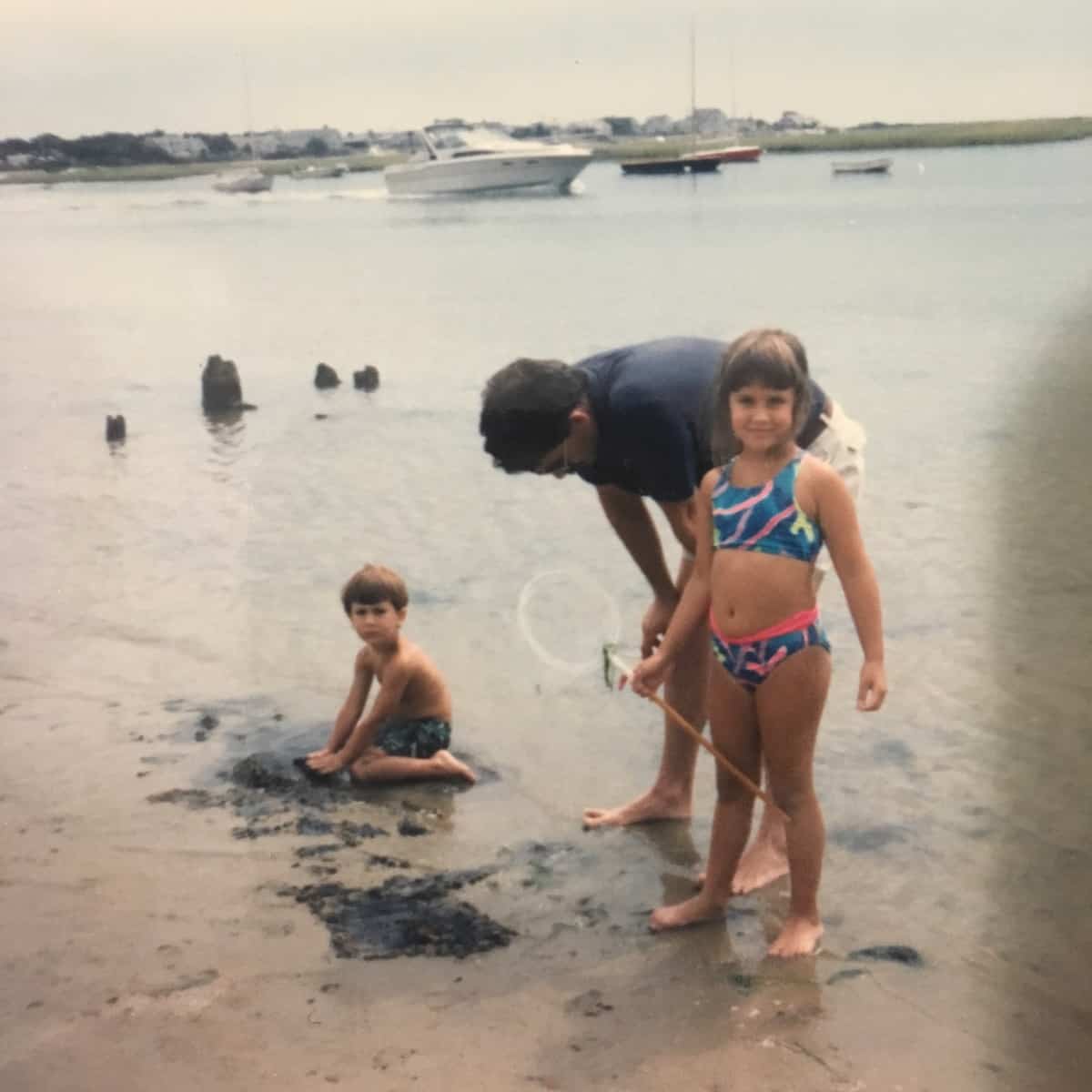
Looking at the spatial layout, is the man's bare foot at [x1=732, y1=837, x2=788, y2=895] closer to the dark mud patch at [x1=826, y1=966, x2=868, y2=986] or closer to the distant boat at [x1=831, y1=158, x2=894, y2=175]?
the dark mud patch at [x1=826, y1=966, x2=868, y2=986]

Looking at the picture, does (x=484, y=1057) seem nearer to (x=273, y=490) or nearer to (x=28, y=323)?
(x=273, y=490)

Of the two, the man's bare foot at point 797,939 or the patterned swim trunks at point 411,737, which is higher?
the patterned swim trunks at point 411,737

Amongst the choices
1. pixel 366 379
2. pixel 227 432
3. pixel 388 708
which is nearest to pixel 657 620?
pixel 388 708

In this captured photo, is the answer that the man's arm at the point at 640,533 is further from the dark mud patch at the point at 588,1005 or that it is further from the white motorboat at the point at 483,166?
the white motorboat at the point at 483,166

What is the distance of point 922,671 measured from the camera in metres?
5.34

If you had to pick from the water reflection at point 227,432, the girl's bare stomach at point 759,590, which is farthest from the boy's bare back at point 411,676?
the water reflection at point 227,432

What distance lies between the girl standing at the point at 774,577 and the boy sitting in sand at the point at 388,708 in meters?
1.40

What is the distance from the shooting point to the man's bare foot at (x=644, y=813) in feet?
13.4

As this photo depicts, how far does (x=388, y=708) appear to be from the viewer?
4.48 m

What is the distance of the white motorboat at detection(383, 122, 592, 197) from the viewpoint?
174 feet

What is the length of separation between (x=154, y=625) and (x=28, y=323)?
16637 millimetres

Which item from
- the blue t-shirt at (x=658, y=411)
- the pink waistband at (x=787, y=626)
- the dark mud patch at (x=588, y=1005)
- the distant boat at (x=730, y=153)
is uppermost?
the distant boat at (x=730, y=153)

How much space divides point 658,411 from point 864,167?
69.6 m

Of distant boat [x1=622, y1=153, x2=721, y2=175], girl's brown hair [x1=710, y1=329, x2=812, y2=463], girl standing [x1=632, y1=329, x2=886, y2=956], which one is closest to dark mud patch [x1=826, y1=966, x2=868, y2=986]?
girl standing [x1=632, y1=329, x2=886, y2=956]
